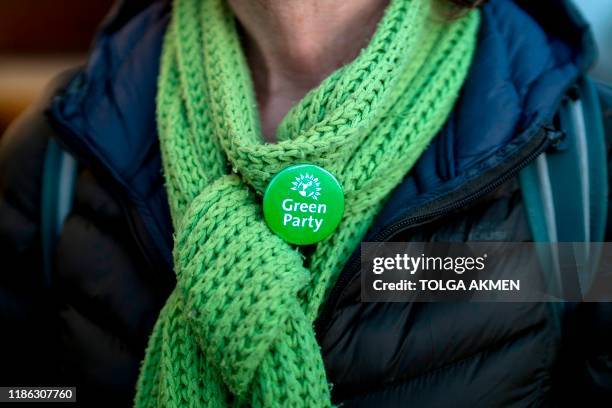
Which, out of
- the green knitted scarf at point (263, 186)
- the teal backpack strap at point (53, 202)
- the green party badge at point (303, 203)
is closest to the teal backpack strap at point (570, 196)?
A: the green knitted scarf at point (263, 186)

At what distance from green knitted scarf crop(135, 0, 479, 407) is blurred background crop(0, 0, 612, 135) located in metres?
1.30

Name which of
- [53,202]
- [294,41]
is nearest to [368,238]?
[294,41]

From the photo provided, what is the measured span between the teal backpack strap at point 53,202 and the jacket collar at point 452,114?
0.08 metres

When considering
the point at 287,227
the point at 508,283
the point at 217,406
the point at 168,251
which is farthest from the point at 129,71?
the point at 508,283

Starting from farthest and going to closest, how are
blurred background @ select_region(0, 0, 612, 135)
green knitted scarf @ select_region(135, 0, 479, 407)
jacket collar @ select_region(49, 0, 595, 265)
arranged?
blurred background @ select_region(0, 0, 612, 135) < jacket collar @ select_region(49, 0, 595, 265) < green knitted scarf @ select_region(135, 0, 479, 407)

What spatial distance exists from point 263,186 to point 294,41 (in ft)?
1.05

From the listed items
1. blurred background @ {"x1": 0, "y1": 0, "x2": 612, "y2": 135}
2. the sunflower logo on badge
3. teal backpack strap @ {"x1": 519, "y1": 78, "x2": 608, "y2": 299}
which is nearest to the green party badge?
the sunflower logo on badge

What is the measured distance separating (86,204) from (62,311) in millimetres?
204

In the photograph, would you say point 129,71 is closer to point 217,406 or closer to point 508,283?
point 217,406

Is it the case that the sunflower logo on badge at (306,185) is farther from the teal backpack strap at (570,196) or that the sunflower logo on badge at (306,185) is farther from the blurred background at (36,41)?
the blurred background at (36,41)

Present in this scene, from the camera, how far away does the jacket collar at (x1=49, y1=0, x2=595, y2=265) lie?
906 millimetres

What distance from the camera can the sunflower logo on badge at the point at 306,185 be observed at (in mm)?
866

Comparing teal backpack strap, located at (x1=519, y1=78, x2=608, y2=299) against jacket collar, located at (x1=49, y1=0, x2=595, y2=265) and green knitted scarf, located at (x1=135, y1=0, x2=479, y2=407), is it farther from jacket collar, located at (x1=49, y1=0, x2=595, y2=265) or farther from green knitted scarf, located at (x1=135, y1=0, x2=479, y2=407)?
green knitted scarf, located at (x1=135, y1=0, x2=479, y2=407)

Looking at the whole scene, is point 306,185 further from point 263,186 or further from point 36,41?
point 36,41
